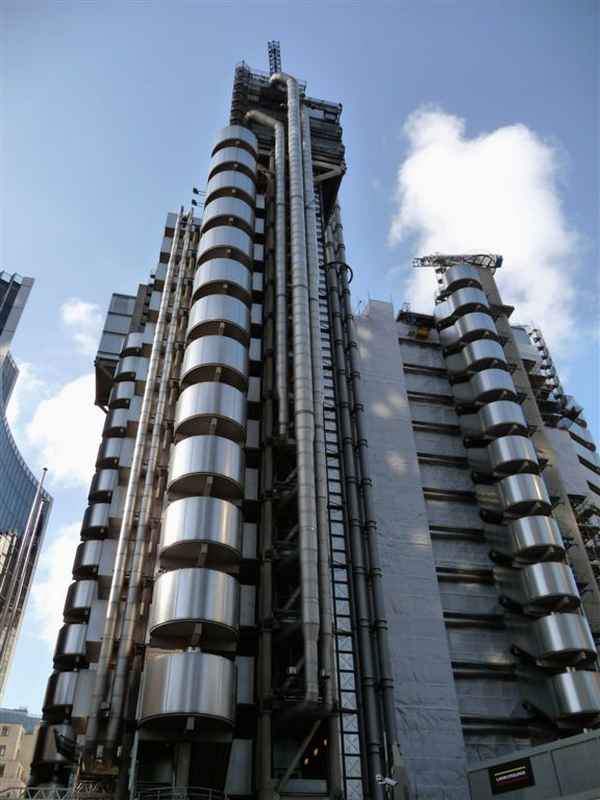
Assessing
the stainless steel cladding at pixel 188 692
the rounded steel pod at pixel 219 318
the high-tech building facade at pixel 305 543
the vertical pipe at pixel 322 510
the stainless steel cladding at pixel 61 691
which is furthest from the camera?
the stainless steel cladding at pixel 61 691

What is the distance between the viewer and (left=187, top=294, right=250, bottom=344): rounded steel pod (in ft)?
136

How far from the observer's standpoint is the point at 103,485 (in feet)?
170

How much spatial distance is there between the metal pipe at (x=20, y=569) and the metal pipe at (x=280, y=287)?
496ft

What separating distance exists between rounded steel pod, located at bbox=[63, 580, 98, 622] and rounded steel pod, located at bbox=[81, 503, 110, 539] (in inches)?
149

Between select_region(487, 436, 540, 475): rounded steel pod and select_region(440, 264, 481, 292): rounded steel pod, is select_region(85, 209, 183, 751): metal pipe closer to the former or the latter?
select_region(487, 436, 540, 475): rounded steel pod

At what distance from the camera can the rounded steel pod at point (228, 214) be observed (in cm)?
4794

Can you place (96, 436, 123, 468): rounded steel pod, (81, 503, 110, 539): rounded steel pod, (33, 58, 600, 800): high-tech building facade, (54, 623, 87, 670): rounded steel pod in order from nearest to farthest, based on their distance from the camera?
(33, 58, 600, 800): high-tech building facade, (54, 623, 87, 670): rounded steel pod, (81, 503, 110, 539): rounded steel pod, (96, 436, 123, 468): rounded steel pod

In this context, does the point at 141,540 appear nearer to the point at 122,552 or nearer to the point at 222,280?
the point at 122,552

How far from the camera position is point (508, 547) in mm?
46531

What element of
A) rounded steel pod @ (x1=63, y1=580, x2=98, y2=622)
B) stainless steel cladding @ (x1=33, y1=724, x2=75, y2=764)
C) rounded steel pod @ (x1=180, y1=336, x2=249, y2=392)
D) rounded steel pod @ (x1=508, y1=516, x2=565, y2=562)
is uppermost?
rounded steel pod @ (x1=180, y1=336, x2=249, y2=392)

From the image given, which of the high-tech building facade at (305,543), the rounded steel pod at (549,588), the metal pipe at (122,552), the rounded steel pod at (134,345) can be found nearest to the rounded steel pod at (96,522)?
the high-tech building facade at (305,543)

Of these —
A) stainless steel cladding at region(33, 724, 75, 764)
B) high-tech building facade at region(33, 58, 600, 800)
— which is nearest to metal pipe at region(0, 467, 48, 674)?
high-tech building facade at region(33, 58, 600, 800)

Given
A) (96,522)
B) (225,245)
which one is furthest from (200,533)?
(225,245)

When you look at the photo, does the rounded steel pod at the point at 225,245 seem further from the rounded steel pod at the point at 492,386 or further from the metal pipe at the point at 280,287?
the rounded steel pod at the point at 492,386
